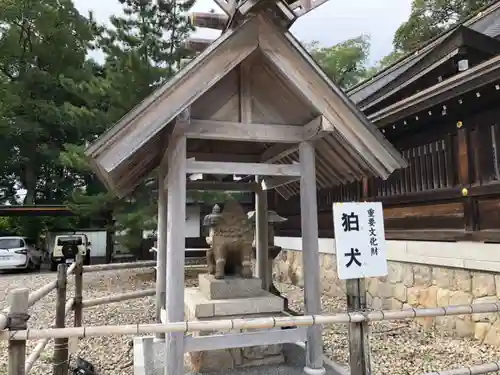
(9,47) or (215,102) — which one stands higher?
(9,47)

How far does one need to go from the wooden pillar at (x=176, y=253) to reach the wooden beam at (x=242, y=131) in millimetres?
155

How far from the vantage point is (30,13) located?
19.8 meters

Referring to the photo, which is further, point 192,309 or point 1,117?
point 1,117

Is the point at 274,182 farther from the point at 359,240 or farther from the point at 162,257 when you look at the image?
the point at 359,240

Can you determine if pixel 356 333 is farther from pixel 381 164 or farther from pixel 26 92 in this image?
pixel 26 92

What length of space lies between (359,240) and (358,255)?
0.33 feet

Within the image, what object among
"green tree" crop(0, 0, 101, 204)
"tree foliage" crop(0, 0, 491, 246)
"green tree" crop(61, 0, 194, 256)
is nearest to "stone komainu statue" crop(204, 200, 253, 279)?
"green tree" crop(61, 0, 194, 256)

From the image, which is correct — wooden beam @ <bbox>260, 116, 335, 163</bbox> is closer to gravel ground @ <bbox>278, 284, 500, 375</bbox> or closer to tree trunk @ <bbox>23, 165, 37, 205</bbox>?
gravel ground @ <bbox>278, 284, 500, 375</bbox>

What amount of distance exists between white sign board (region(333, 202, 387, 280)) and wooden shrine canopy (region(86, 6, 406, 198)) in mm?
783

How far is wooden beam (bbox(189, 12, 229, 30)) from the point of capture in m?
3.25

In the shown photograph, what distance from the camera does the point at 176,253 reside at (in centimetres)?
Answer: 300

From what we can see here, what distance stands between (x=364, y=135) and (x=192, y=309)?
226 cm

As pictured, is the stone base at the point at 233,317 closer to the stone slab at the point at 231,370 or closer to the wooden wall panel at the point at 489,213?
the stone slab at the point at 231,370

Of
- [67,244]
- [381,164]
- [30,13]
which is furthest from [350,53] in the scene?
[381,164]
